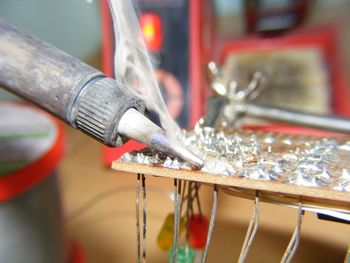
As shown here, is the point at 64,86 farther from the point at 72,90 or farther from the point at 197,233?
the point at 197,233

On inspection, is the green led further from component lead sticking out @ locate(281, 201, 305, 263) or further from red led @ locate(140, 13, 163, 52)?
red led @ locate(140, 13, 163, 52)

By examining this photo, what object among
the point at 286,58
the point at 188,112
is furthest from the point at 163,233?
the point at 286,58

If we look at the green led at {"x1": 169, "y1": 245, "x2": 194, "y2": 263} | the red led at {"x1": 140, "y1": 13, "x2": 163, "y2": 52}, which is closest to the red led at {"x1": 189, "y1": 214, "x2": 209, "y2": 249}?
the green led at {"x1": 169, "y1": 245, "x2": 194, "y2": 263}

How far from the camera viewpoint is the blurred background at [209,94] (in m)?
0.47

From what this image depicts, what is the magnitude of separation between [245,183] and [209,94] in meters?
0.45

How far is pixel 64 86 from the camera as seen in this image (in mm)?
226

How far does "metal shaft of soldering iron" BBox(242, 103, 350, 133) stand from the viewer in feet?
1.56

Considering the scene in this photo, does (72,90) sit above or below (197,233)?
above

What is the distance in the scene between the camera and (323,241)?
478 millimetres

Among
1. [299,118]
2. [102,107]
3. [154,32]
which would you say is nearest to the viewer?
[102,107]

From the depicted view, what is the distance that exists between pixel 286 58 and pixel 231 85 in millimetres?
302

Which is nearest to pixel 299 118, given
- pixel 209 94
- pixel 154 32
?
pixel 209 94

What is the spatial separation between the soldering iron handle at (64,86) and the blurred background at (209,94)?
A: 97 mm

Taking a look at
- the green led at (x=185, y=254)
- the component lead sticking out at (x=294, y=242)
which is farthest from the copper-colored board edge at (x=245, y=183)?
the green led at (x=185, y=254)
